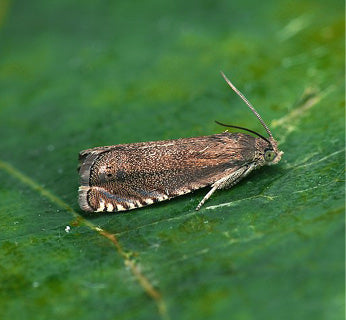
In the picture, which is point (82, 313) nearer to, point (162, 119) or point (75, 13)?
point (162, 119)

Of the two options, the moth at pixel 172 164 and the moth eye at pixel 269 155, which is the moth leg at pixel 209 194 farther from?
the moth eye at pixel 269 155

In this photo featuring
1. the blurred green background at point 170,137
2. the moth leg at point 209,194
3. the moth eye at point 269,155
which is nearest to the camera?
the blurred green background at point 170,137

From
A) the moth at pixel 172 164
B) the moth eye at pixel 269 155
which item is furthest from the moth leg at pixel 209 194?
the moth eye at pixel 269 155

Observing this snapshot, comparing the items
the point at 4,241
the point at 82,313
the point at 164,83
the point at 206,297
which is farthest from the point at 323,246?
the point at 164,83

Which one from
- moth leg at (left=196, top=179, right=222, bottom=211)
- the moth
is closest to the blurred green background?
moth leg at (left=196, top=179, right=222, bottom=211)

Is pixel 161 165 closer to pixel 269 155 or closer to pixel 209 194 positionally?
pixel 209 194

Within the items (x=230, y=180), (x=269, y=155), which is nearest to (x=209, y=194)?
(x=230, y=180)

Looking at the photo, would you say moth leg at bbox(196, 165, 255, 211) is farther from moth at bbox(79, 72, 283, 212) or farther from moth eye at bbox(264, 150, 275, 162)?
moth eye at bbox(264, 150, 275, 162)
